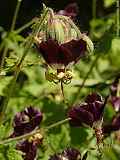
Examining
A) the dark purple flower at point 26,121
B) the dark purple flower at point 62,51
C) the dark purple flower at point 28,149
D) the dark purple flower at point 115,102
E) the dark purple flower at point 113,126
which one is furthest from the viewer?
the dark purple flower at point 115,102

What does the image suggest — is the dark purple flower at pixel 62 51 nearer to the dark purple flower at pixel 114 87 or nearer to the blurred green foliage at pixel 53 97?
the blurred green foliage at pixel 53 97

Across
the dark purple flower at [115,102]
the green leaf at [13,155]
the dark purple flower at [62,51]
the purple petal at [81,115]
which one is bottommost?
the green leaf at [13,155]

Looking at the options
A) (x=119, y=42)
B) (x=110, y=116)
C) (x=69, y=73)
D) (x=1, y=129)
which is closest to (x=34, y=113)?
(x=1, y=129)

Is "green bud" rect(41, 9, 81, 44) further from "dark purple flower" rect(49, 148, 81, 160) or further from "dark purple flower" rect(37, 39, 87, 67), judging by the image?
"dark purple flower" rect(49, 148, 81, 160)

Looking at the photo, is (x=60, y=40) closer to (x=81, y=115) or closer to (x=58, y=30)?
(x=58, y=30)

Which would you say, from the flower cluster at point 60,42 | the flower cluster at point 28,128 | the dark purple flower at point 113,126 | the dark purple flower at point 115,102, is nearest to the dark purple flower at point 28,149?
the flower cluster at point 28,128
